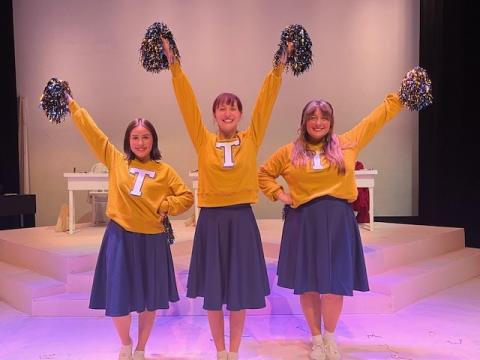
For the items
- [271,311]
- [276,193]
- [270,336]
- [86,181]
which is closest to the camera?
[276,193]

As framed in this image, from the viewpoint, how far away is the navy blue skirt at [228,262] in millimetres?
2201

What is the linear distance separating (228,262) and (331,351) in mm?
802

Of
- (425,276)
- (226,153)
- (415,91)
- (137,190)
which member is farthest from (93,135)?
(425,276)

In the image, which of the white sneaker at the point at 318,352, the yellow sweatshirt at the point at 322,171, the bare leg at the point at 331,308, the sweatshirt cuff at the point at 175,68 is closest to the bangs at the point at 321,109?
the yellow sweatshirt at the point at 322,171

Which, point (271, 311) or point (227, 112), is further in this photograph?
point (271, 311)

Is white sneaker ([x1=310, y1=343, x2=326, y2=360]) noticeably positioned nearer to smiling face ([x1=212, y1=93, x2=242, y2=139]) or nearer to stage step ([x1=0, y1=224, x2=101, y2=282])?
smiling face ([x1=212, y1=93, x2=242, y2=139])

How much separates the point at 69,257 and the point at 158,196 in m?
1.57

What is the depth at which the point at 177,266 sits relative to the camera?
12.3 ft

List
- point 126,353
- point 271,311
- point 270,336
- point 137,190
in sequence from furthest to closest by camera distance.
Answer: point 271,311 → point 270,336 → point 126,353 → point 137,190

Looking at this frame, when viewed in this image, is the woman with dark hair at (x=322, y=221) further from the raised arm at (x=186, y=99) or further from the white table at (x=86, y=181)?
the white table at (x=86, y=181)

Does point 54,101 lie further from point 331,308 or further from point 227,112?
point 331,308

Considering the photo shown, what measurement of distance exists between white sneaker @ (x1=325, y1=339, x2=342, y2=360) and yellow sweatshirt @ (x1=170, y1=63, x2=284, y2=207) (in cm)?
93

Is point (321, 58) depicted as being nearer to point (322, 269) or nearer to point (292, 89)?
point (292, 89)

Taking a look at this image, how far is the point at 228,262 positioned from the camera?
224cm
